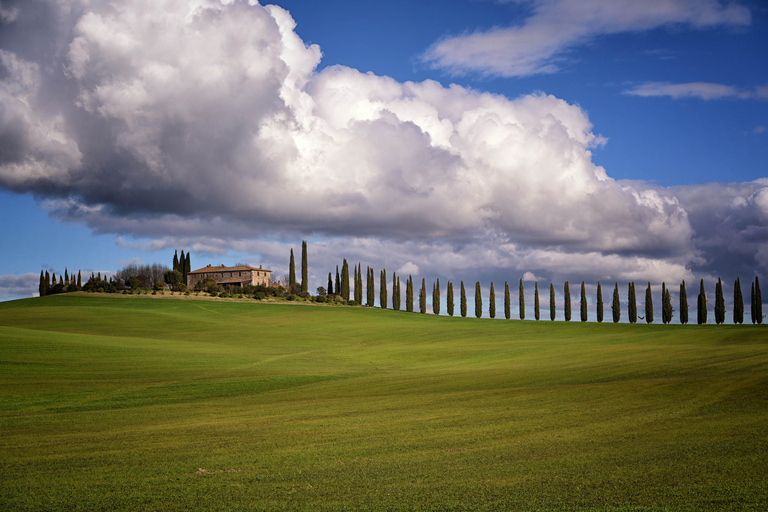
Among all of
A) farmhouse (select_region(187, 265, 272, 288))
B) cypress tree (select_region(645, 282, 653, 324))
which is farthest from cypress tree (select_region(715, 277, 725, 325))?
farmhouse (select_region(187, 265, 272, 288))

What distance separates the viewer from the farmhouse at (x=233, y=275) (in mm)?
152625

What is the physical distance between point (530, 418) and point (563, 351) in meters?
26.9

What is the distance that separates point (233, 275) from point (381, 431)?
14445 cm

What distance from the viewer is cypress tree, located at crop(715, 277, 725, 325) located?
97.8 meters

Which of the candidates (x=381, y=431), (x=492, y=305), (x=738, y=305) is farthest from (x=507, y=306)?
(x=381, y=431)

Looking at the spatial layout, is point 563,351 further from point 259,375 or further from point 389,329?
point 389,329

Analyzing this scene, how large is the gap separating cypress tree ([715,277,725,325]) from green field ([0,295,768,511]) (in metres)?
72.2

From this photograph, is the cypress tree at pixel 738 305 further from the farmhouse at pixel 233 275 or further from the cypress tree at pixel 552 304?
the farmhouse at pixel 233 275

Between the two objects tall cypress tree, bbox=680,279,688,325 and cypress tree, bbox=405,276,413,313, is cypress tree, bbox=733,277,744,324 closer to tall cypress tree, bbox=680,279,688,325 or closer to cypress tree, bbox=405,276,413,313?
tall cypress tree, bbox=680,279,688,325

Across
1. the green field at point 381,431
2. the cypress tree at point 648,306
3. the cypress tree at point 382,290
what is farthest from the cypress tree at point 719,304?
the green field at point 381,431

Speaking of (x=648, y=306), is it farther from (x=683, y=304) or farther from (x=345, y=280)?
(x=345, y=280)

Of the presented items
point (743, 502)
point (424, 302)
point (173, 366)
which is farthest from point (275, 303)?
point (743, 502)

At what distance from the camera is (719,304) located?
322ft

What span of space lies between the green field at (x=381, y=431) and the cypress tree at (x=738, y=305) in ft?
235
